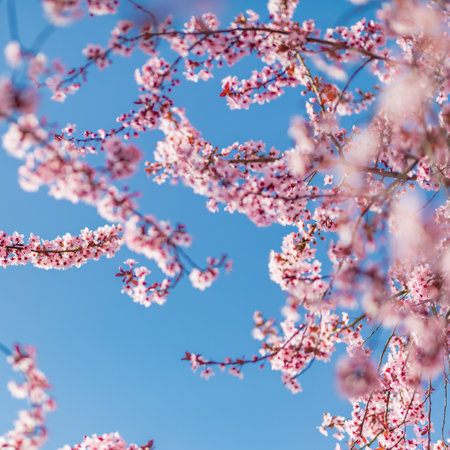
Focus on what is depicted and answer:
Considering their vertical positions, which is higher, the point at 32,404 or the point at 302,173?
the point at 302,173

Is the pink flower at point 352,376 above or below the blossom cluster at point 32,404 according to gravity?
above

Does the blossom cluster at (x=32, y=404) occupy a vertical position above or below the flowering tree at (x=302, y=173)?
below

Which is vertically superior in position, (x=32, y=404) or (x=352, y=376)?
(x=352, y=376)

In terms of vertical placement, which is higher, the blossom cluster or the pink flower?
the pink flower

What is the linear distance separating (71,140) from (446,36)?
5.73m

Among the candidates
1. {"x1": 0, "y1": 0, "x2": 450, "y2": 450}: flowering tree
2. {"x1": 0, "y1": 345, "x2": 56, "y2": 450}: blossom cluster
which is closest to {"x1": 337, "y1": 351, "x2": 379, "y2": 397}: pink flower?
{"x1": 0, "y1": 0, "x2": 450, "y2": 450}: flowering tree

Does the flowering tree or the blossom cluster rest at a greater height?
the flowering tree

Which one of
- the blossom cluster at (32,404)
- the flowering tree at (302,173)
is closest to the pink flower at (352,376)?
the flowering tree at (302,173)

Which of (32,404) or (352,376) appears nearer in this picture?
(32,404)

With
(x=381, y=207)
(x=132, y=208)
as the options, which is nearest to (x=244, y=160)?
(x=381, y=207)

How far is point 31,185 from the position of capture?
3338 millimetres

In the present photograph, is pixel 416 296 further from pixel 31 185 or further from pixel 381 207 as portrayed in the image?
pixel 31 185

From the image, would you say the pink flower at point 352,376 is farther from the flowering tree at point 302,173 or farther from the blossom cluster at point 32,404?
the blossom cluster at point 32,404

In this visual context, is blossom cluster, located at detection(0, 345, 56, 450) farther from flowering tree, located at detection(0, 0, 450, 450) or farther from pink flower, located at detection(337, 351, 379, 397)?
pink flower, located at detection(337, 351, 379, 397)
